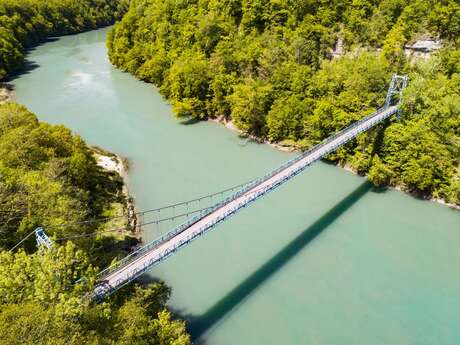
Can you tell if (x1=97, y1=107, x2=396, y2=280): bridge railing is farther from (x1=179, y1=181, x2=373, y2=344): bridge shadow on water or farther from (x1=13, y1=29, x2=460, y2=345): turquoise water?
(x1=179, y1=181, x2=373, y2=344): bridge shadow on water

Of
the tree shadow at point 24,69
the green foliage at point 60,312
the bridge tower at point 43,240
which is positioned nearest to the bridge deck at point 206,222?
the green foliage at point 60,312

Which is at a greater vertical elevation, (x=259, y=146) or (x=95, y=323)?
(x=95, y=323)

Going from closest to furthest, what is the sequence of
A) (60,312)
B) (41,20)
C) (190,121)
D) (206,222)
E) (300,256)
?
(60,312) → (206,222) → (300,256) → (190,121) → (41,20)

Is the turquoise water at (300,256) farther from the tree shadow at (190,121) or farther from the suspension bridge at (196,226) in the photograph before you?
the suspension bridge at (196,226)

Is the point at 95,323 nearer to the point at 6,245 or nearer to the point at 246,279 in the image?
the point at 6,245

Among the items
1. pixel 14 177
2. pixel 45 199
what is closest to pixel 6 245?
pixel 45 199

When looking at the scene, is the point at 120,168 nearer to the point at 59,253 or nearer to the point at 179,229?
the point at 179,229

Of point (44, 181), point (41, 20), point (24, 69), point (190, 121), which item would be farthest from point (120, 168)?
point (41, 20)
